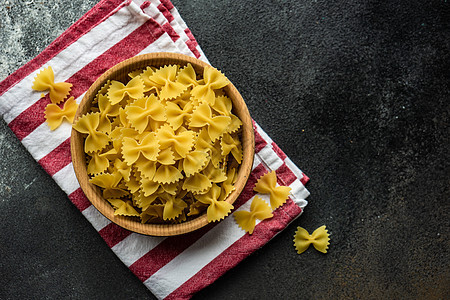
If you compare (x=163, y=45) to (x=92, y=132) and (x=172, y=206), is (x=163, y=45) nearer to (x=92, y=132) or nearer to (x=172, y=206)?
(x=92, y=132)

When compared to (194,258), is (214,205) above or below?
above

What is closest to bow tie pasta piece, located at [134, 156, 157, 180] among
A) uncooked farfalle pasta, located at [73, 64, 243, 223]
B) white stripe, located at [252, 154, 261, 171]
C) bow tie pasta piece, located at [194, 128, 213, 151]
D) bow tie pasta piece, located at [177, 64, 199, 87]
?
uncooked farfalle pasta, located at [73, 64, 243, 223]

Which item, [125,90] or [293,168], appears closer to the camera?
[125,90]

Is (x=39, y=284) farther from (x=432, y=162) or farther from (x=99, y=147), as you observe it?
(x=432, y=162)

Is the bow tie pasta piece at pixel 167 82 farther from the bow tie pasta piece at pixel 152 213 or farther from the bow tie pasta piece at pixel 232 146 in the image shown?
the bow tie pasta piece at pixel 152 213

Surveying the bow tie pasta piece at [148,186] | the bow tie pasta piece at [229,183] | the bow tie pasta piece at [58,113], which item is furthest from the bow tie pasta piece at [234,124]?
the bow tie pasta piece at [58,113]

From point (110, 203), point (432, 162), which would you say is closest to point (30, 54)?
point (110, 203)

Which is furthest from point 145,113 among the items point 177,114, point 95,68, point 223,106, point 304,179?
point 304,179
